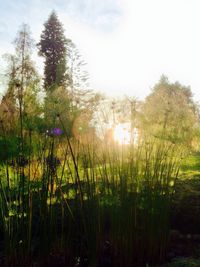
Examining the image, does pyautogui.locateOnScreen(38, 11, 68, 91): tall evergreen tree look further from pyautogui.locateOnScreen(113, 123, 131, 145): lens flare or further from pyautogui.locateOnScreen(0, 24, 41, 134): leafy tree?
pyautogui.locateOnScreen(113, 123, 131, 145): lens flare

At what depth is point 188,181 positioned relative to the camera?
A: 281 cm

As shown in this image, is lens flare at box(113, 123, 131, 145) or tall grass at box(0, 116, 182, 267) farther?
lens flare at box(113, 123, 131, 145)

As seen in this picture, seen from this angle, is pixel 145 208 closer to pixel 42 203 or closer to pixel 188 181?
pixel 42 203

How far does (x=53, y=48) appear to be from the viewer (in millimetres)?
22281

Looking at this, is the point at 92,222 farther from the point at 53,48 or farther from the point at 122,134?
the point at 53,48

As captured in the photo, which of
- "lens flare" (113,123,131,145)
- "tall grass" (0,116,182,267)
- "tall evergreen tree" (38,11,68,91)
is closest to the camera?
"tall grass" (0,116,182,267)

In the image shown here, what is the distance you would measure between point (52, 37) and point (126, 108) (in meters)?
21.8

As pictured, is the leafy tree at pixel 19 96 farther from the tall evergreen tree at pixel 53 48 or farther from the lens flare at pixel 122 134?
the tall evergreen tree at pixel 53 48

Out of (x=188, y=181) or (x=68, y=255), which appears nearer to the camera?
(x=68, y=255)

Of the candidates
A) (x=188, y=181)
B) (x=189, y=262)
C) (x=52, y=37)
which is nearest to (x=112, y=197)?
(x=189, y=262)

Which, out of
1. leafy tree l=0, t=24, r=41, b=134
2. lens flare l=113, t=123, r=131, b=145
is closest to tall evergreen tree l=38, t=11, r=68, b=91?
leafy tree l=0, t=24, r=41, b=134

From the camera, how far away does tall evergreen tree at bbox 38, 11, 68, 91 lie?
2120cm

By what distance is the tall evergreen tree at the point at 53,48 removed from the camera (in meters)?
21.2

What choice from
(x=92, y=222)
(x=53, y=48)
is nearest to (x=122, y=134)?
(x=92, y=222)
